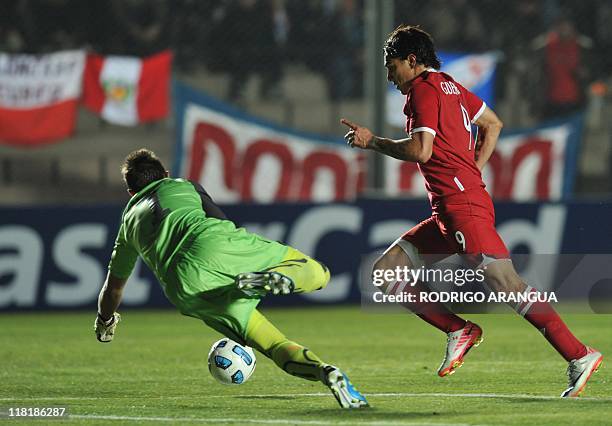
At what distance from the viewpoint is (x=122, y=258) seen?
802 centimetres

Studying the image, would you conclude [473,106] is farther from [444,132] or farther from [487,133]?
[444,132]

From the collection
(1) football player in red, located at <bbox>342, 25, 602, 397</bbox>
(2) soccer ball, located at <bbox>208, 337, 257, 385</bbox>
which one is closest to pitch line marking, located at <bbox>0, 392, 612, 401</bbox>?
(1) football player in red, located at <bbox>342, 25, 602, 397</bbox>

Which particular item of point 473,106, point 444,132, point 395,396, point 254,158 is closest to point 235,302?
point 395,396

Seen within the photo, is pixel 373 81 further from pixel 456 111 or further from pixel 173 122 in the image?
pixel 456 111

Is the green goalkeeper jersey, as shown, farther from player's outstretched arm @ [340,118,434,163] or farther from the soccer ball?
player's outstretched arm @ [340,118,434,163]

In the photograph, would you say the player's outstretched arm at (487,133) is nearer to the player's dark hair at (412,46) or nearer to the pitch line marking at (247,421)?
the player's dark hair at (412,46)

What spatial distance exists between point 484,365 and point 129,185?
316 cm

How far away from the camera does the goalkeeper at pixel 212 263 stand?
748 cm

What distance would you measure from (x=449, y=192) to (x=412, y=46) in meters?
0.89

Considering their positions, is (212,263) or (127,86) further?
(127,86)

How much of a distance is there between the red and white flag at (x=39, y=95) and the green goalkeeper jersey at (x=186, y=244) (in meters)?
9.51

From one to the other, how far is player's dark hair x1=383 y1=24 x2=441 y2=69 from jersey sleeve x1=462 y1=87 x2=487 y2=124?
1.11ft

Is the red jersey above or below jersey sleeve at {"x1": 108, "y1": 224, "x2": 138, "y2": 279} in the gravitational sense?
above

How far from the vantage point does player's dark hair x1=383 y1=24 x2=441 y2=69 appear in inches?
327
